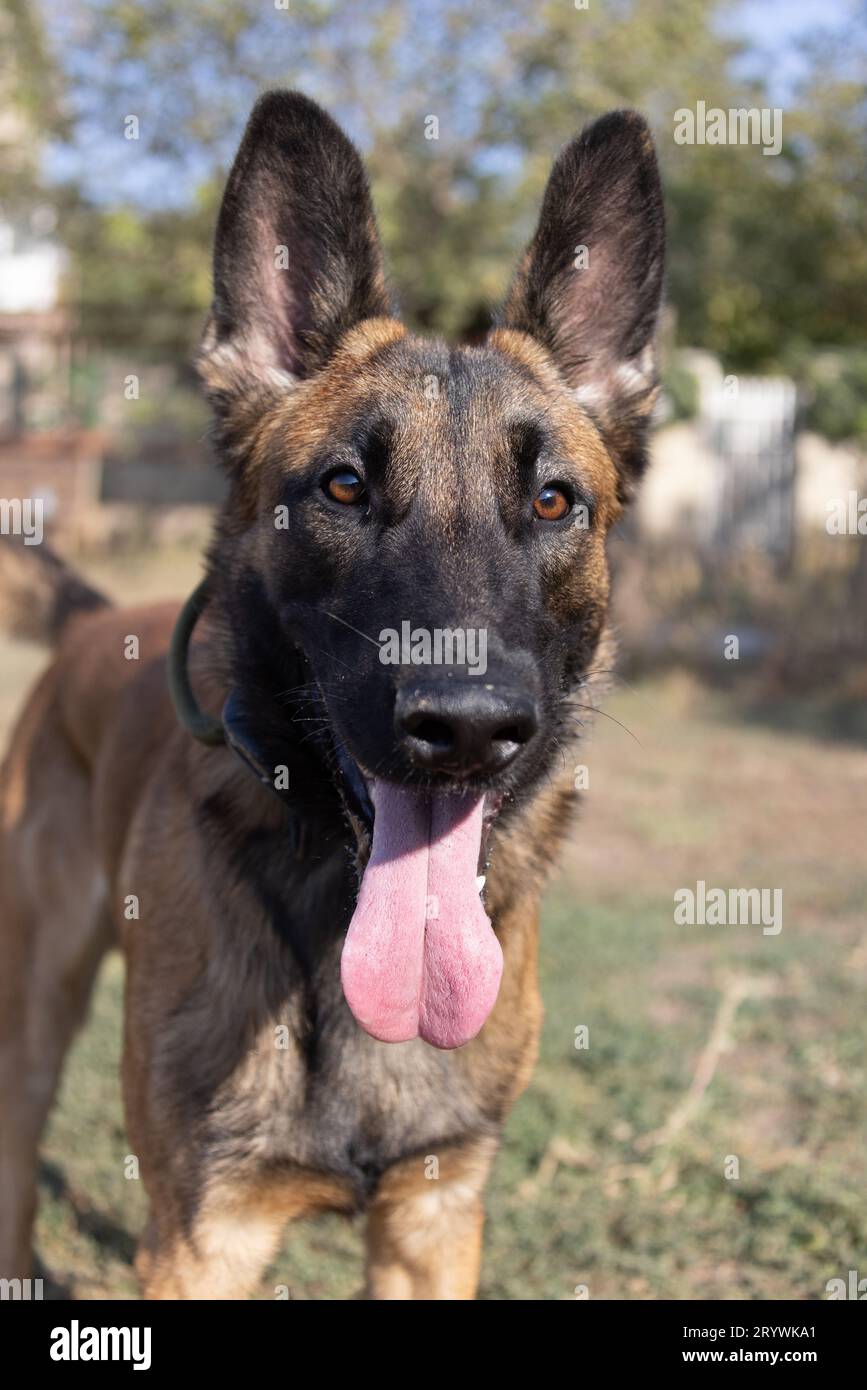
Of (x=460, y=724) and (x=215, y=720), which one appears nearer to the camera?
(x=460, y=724)

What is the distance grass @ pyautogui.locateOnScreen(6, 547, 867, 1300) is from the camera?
3.64m

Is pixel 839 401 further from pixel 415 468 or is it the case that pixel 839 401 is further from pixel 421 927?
pixel 421 927

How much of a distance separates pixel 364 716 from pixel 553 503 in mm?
711

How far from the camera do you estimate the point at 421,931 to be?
7.84 feet

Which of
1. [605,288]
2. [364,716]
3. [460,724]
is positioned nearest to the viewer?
[460,724]

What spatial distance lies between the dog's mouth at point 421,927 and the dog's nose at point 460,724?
156mm

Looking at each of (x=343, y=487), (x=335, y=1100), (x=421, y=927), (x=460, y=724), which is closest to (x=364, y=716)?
(x=460, y=724)

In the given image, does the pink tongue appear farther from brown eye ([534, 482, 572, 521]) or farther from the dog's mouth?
brown eye ([534, 482, 572, 521])

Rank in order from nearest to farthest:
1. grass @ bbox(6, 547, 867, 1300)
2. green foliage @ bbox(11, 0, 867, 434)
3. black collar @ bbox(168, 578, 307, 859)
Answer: black collar @ bbox(168, 578, 307, 859)
grass @ bbox(6, 547, 867, 1300)
green foliage @ bbox(11, 0, 867, 434)

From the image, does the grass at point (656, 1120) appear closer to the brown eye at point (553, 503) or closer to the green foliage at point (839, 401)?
the brown eye at point (553, 503)

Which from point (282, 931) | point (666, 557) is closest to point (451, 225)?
point (666, 557)

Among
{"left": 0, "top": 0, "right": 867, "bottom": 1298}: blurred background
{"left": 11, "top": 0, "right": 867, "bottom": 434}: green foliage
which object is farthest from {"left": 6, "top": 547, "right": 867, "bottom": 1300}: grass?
{"left": 11, "top": 0, "right": 867, "bottom": 434}: green foliage
